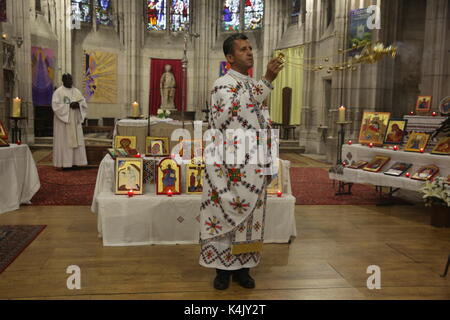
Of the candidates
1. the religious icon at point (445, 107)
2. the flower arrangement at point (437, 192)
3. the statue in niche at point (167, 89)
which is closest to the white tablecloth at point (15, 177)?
the flower arrangement at point (437, 192)

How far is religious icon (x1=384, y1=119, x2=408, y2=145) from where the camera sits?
246 inches

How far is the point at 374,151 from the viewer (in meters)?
6.33

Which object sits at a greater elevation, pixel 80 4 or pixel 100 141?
pixel 80 4

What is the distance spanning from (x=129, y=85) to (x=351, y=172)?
13963mm

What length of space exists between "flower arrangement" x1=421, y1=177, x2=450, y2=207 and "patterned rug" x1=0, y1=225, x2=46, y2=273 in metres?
4.20

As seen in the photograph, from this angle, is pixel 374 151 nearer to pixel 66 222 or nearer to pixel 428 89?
pixel 428 89

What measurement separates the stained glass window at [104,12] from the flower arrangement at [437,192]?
1606 centimetres

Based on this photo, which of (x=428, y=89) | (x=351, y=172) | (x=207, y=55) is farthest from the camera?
(x=207, y=55)

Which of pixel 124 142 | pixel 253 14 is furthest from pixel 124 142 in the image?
pixel 253 14

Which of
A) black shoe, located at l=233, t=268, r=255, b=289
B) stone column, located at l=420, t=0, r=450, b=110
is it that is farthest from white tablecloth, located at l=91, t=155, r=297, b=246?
stone column, located at l=420, t=0, r=450, b=110

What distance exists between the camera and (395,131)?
6305mm

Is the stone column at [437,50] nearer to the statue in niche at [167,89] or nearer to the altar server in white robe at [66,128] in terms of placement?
the altar server in white robe at [66,128]

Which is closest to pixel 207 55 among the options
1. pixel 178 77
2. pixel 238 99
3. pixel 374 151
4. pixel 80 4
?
pixel 178 77

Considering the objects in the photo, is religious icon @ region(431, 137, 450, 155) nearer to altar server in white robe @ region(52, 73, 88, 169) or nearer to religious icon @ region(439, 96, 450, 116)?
religious icon @ region(439, 96, 450, 116)
